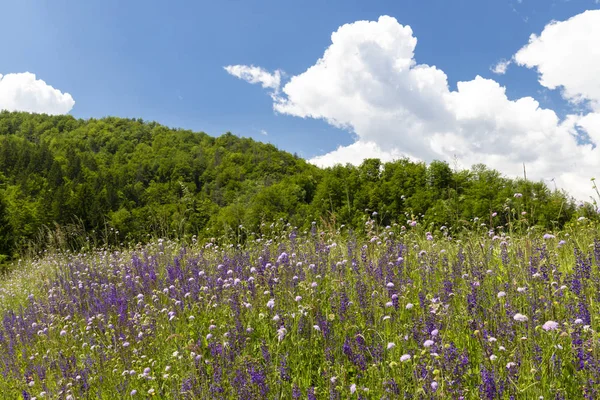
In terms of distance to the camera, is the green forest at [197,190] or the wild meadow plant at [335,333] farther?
the green forest at [197,190]

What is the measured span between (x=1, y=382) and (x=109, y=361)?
1.56m

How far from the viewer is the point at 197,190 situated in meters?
80.6

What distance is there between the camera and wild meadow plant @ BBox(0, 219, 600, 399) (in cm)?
246

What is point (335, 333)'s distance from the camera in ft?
10.5

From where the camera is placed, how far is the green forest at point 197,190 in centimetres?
1055

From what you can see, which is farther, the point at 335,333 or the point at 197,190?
the point at 197,190

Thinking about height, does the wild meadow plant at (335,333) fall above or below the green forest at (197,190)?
below

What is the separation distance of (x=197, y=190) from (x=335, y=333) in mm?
80194

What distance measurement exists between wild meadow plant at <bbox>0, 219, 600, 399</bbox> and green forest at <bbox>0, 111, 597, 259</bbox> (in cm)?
135

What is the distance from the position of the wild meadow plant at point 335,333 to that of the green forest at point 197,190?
1.35 m

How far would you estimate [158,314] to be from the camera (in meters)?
4.37

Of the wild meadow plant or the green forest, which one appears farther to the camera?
the green forest

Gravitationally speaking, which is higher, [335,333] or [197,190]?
[197,190]

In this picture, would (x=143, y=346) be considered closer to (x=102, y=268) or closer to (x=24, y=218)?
(x=102, y=268)
